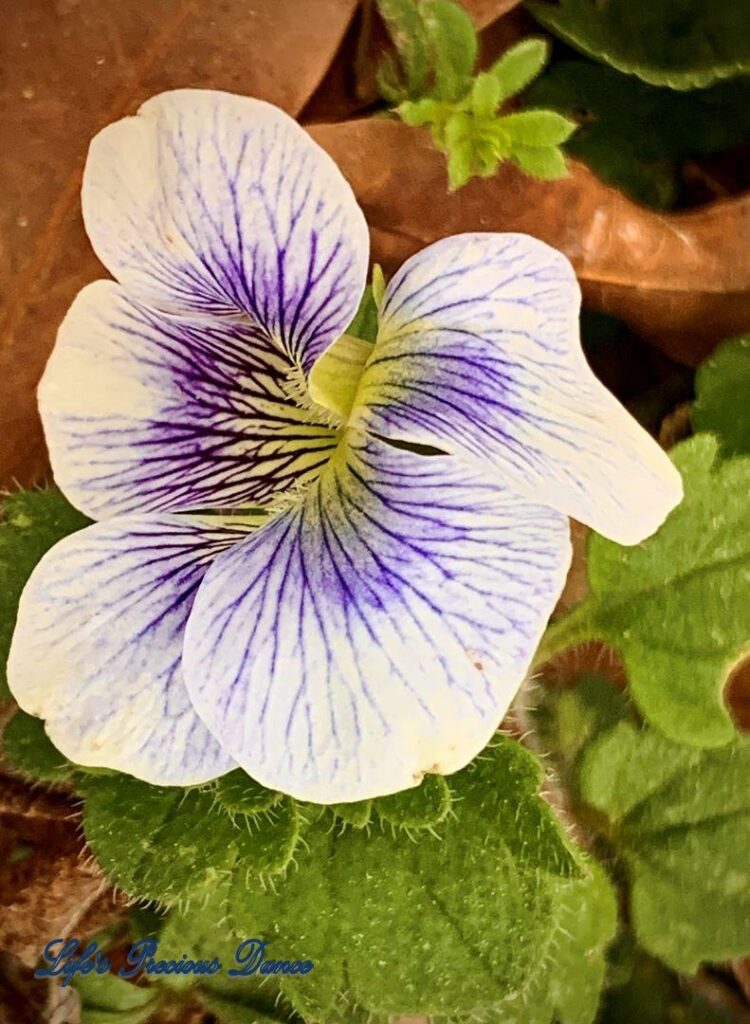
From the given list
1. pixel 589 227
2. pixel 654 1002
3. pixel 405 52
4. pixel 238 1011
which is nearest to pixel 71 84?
pixel 405 52

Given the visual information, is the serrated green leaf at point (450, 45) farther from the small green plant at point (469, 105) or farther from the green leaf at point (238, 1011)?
the green leaf at point (238, 1011)

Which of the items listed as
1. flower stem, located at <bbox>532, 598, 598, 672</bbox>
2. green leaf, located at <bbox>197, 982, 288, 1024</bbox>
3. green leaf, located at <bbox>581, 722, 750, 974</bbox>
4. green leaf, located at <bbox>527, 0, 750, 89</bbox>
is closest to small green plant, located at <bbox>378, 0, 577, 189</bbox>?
green leaf, located at <bbox>527, 0, 750, 89</bbox>

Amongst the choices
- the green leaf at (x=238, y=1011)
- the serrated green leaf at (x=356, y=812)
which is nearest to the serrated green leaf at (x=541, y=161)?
the serrated green leaf at (x=356, y=812)

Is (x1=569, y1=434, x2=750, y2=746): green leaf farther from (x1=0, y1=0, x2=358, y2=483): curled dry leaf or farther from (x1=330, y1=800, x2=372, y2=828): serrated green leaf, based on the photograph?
(x1=0, y1=0, x2=358, y2=483): curled dry leaf

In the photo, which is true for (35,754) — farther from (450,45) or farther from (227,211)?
(450,45)

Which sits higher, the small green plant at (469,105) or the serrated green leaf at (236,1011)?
the small green plant at (469,105)

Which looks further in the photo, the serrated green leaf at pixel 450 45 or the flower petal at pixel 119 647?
the serrated green leaf at pixel 450 45

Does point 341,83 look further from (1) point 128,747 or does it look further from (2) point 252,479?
(1) point 128,747
